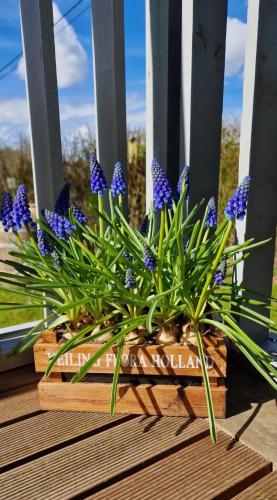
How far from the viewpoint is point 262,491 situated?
817mm

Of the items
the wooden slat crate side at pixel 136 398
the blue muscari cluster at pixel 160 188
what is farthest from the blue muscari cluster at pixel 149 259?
the wooden slat crate side at pixel 136 398

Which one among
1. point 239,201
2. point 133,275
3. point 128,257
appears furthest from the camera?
point 128,257

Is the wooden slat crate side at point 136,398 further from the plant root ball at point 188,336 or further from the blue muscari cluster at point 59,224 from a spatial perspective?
the blue muscari cluster at point 59,224

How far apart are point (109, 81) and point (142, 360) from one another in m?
0.91

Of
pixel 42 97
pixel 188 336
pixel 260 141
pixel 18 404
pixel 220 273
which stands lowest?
pixel 18 404

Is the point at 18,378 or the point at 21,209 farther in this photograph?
the point at 18,378

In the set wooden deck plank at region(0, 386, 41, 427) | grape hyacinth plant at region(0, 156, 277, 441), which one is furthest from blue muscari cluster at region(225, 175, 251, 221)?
wooden deck plank at region(0, 386, 41, 427)

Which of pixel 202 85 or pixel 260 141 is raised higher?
pixel 202 85

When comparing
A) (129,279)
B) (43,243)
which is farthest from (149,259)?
(43,243)

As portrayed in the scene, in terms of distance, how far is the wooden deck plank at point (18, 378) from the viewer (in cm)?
124

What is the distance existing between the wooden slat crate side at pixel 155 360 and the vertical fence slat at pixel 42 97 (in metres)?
0.52

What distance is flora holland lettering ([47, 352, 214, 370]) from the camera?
100 cm

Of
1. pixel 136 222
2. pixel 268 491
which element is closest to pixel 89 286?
pixel 268 491

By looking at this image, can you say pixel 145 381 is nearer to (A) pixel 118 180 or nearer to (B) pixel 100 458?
(B) pixel 100 458
